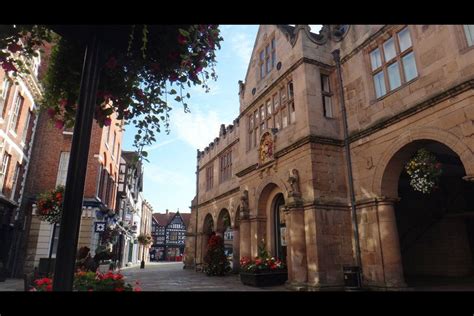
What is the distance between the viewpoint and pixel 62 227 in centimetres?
178

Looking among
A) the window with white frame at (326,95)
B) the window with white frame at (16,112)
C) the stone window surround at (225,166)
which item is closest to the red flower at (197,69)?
the window with white frame at (326,95)

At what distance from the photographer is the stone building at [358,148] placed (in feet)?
30.5

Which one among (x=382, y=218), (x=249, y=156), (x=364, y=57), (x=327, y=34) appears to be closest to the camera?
(x=382, y=218)

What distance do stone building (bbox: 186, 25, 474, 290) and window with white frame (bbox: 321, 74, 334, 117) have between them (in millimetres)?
43

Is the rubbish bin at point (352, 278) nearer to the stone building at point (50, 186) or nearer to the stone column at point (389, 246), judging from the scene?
the stone column at point (389, 246)

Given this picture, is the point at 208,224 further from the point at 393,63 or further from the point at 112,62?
the point at 112,62

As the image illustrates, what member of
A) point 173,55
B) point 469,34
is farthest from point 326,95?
point 173,55

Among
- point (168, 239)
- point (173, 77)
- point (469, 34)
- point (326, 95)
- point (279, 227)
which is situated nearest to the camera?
point (173, 77)

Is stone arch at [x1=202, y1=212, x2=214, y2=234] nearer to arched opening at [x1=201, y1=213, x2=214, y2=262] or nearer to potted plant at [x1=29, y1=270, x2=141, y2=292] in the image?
arched opening at [x1=201, y1=213, x2=214, y2=262]

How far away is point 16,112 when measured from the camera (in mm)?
16734

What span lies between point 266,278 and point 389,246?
456 cm

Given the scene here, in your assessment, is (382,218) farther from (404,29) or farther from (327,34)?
(327,34)
